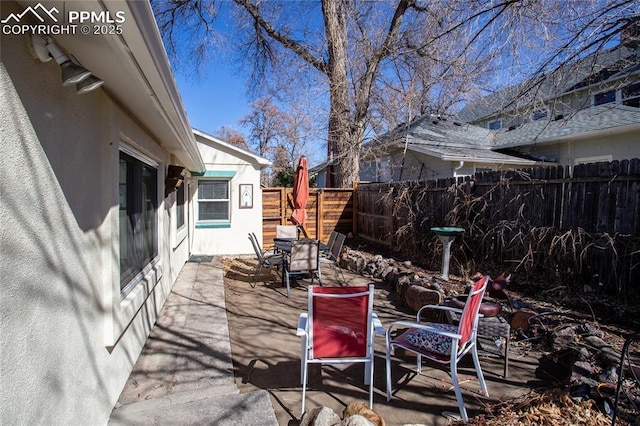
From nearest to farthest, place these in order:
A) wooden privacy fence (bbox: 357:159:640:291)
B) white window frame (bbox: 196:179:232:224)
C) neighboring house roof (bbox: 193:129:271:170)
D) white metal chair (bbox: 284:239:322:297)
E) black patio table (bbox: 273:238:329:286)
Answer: wooden privacy fence (bbox: 357:159:640:291), white metal chair (bbox: 284:239:322:297), black patio table (bbox: 273:238:329:286), neighboring house roof (bbox: 193:129:271:170), white window frame (bbox: 196:179:232:224)

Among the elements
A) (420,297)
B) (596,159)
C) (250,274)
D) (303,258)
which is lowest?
(250,274)

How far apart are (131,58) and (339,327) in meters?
2.33

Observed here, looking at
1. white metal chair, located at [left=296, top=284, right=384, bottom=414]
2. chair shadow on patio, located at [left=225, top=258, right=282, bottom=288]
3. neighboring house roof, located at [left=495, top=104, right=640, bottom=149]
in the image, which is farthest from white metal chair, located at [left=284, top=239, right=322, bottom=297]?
neighboring house roof, located at [left=495, top=104, right=640, bottom=149]

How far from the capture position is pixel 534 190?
5.96m

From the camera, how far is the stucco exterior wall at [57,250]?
145cm

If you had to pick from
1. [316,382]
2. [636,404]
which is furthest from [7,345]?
[636,404]

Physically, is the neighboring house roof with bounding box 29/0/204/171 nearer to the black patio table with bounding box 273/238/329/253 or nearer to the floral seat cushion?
the floral seat cushion

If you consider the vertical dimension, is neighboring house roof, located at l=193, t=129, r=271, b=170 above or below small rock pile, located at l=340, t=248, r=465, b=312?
above

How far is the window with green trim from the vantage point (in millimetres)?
9844

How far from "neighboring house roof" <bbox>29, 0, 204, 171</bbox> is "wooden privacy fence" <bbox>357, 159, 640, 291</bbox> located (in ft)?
18.1

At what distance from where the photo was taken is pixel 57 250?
73.8 inches

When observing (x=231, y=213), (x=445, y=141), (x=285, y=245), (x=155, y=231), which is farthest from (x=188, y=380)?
(x=445, y=141)

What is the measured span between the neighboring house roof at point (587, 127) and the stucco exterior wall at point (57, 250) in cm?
1001
